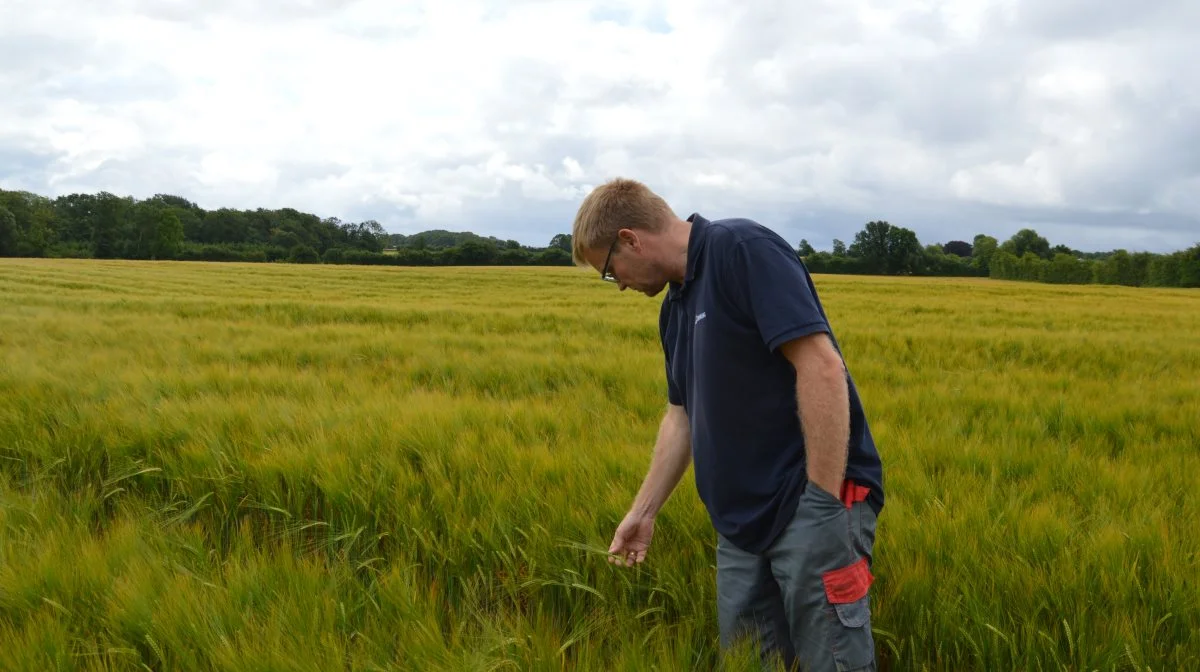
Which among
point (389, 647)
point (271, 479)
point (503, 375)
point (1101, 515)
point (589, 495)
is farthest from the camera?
point (503, 375)

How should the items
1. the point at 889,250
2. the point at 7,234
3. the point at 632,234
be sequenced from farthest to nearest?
the point at 889,250, the point at 7,234, the point at 632,234

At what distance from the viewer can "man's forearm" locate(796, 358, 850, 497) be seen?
58.7 inches

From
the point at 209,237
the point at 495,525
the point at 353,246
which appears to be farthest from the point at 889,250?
the point at 209,237

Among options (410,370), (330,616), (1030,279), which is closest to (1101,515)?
(330,616)

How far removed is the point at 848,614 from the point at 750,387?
1.88 ft

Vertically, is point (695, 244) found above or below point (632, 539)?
above

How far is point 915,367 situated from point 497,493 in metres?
5.50

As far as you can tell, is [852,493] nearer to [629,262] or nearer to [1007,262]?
[629,262]

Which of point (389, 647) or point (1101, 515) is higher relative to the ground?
point (1101, 515)

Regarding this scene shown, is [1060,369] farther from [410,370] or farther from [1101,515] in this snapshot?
[410,370]

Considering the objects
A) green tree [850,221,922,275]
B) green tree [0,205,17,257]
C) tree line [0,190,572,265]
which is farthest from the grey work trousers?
green tree [0,205,17,257]

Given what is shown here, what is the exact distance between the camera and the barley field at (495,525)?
177 cm

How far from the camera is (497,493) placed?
2.66 meters

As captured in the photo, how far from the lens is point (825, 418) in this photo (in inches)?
58.6
